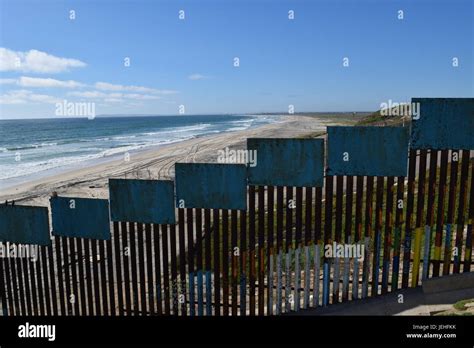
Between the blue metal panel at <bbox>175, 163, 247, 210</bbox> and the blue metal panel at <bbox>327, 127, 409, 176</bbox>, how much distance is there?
46.5 inches

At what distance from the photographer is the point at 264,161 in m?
4.64

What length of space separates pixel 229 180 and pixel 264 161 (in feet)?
1.67

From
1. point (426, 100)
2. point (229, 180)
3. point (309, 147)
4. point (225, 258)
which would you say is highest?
point (426, 100)

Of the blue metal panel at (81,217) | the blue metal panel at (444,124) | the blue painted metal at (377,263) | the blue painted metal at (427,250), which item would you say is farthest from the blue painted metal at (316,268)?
the blue metal panel at (81,217)

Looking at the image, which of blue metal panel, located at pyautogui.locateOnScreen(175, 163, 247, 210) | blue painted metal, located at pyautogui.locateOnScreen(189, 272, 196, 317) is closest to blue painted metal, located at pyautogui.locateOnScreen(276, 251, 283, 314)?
blue metal panel, located at pyautogui.locateOnScreen(175, 163, 247, 210)

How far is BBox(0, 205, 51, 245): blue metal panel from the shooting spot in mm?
5414

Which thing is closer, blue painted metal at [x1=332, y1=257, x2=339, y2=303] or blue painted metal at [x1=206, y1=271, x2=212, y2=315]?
blue painted metal at [x1=332, y1=257, x2=339, y2=303]

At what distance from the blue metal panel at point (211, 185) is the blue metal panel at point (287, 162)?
22 centimetres

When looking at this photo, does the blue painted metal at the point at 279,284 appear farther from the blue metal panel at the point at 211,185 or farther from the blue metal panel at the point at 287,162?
the blue metal panel at the point at 287,162

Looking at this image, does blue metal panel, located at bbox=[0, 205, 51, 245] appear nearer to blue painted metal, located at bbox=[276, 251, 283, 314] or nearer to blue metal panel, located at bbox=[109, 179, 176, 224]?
blue metal panel, located at bbox=[109, 179, 176, 224]

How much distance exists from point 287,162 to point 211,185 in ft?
3.35

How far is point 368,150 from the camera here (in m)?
4.55

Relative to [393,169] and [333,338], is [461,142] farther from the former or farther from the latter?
[333,338]

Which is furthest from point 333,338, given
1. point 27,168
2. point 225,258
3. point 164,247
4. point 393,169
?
point 27,168
